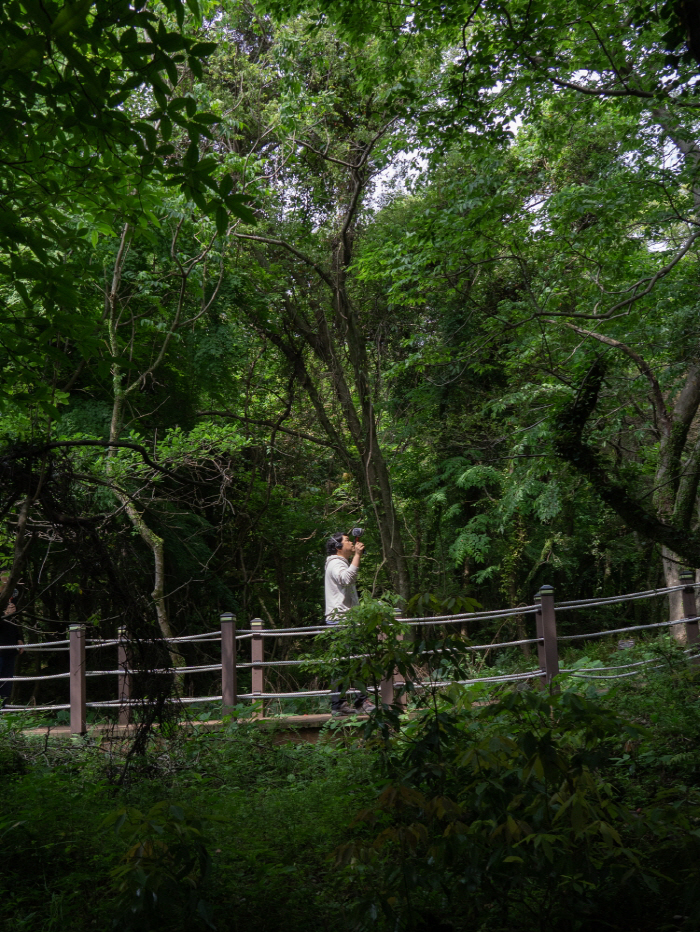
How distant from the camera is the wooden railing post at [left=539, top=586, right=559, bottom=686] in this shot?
8016mm

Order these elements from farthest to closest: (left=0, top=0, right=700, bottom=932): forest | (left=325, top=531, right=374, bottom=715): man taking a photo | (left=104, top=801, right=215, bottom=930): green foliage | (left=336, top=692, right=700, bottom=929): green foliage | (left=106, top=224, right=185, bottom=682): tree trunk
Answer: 1. (left=106, top=224, right=185, bottom=682): tree trunk
2. (left=325, top=531, right=374, bottom=715): man taking a photo
3. (left=0, top=0, right=700, bottom=932): forest
4. (left=336, top=692, right=700, bottom=929): green foliage
5. (left=104, top=801, right=215, bottom=930): green foliage

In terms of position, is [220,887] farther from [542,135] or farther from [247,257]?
[247,257]

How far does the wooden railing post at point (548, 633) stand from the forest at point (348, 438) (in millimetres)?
792

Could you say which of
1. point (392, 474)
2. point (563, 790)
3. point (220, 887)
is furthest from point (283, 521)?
point (563, 790)

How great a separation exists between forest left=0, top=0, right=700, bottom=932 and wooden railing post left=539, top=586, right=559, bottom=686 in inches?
31.2

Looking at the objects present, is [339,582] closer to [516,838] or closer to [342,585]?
[342,585]

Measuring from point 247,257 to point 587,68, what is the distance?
18.4 ft

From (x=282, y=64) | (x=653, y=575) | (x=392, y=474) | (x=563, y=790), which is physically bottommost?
(x=563, y=790)

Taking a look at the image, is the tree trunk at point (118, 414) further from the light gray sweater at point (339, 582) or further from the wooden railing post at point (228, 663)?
the light gray sweater at point (339, 582)

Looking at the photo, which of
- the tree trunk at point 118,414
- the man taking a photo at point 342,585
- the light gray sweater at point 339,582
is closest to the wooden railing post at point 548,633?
the man taking a photo at point 342,585

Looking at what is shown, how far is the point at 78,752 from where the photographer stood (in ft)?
23.2

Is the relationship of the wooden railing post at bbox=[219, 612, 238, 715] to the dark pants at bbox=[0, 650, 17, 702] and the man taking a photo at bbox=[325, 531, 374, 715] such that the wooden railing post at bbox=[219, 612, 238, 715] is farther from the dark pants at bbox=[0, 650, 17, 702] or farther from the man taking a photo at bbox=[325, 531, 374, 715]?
the dark pants at bbox=[0, 650, 17, 702]

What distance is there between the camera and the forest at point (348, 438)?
3320 mm

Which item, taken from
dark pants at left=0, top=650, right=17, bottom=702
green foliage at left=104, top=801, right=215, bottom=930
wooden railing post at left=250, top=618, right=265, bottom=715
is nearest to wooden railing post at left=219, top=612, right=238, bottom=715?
wooden railing post at left=250, top=618, right=265, bottom=715
